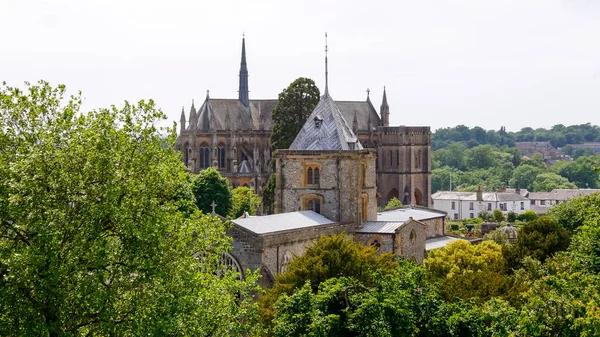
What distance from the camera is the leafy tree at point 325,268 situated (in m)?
36.6

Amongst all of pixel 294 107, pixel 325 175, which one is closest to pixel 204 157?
pixel 294 107

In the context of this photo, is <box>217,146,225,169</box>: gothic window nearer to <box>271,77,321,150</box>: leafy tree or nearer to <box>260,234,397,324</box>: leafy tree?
<box>271,77,321,150</box>: leafy tree

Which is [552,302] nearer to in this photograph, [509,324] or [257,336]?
[509,324]

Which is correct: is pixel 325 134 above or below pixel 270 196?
above

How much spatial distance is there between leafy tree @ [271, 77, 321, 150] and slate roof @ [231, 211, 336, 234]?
26.8m

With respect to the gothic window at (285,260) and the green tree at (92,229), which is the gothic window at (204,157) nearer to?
the gothic window at (285,260)

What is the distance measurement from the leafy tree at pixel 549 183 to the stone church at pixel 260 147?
67676 millimetres

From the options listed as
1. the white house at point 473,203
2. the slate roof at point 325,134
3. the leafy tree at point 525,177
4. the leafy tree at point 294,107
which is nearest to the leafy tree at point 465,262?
the slate roof at point 325,134

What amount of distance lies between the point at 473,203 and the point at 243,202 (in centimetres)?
4820

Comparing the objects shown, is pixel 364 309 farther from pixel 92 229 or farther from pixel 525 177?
pixel 525 177

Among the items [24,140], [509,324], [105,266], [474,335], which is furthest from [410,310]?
[24,140]

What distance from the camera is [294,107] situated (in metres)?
80.4

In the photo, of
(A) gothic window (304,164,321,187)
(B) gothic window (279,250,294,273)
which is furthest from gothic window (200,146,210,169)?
(B) gothic window (279,250,294,273)

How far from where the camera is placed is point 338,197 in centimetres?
5406
